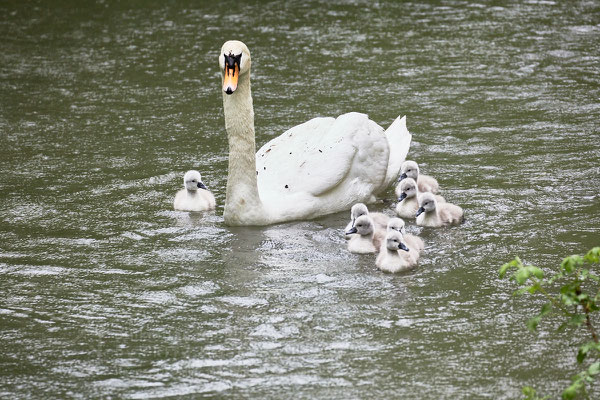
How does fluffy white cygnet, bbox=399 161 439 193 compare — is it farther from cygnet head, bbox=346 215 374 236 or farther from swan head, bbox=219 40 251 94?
swan head, bbox=219 40 251 94

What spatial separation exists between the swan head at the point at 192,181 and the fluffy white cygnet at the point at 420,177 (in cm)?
203

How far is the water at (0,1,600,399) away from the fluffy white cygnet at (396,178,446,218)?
10.7 inches

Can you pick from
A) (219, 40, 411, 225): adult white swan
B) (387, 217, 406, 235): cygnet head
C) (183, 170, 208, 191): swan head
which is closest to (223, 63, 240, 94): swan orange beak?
(219, 40, 411, 225): adult white swan

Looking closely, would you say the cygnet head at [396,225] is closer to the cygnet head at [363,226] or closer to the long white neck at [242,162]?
the cygnet head at [363,226]

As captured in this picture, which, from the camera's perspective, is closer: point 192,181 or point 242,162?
point 242,162

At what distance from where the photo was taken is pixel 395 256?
845cm

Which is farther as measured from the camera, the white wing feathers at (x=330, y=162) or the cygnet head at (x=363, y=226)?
the white wing feathers at (x=330, y=162)

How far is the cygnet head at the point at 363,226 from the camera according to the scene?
29.5 ft

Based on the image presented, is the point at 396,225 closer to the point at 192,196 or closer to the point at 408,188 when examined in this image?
the point at 408,188

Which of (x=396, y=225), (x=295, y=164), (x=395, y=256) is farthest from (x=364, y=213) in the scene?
(x=295, y=164)

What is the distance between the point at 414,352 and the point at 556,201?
11.9ft

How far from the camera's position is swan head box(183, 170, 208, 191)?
10.3m

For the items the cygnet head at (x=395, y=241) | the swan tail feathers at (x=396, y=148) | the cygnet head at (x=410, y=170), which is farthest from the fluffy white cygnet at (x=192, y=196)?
the cygnet head at (x=395, y=241)

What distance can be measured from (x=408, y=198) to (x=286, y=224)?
3.97 ft
